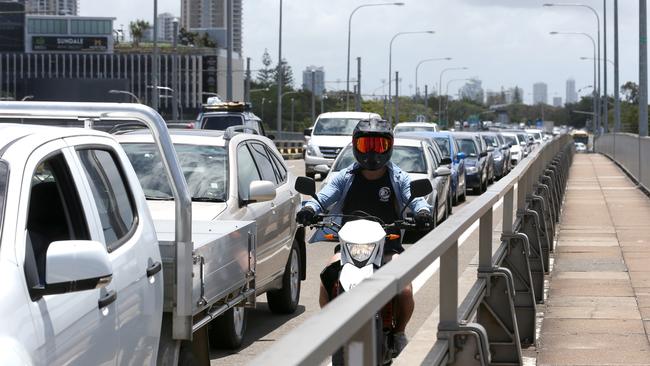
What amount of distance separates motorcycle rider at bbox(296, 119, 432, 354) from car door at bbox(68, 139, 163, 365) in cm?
196

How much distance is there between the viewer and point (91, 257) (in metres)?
4.72

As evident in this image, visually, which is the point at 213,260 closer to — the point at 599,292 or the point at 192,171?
the point at 192,171

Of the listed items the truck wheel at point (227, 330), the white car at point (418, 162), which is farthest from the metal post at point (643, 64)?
the truck wheel at point (227, 330)

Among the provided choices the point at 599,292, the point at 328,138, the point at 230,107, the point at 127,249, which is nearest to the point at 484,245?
the point at 127,249

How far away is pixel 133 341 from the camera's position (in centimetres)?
579

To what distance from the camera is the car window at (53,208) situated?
18.2 feet

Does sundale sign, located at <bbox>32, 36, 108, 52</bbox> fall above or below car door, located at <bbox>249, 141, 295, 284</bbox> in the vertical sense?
above

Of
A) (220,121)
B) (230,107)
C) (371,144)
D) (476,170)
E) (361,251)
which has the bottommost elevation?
(476,170)

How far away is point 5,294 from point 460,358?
2.13 m

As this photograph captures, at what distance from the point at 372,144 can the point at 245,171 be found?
3478mm

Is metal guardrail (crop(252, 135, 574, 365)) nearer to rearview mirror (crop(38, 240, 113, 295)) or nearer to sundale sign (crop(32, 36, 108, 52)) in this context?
rearview mirror (crop(38, 240, 113, 295))

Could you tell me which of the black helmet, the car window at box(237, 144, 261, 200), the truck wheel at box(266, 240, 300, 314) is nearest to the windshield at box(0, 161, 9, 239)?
the black helmet

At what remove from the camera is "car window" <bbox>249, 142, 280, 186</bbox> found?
11891mm

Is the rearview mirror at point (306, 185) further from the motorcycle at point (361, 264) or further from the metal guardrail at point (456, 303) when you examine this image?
the metal guardrail at point (456, 303)
